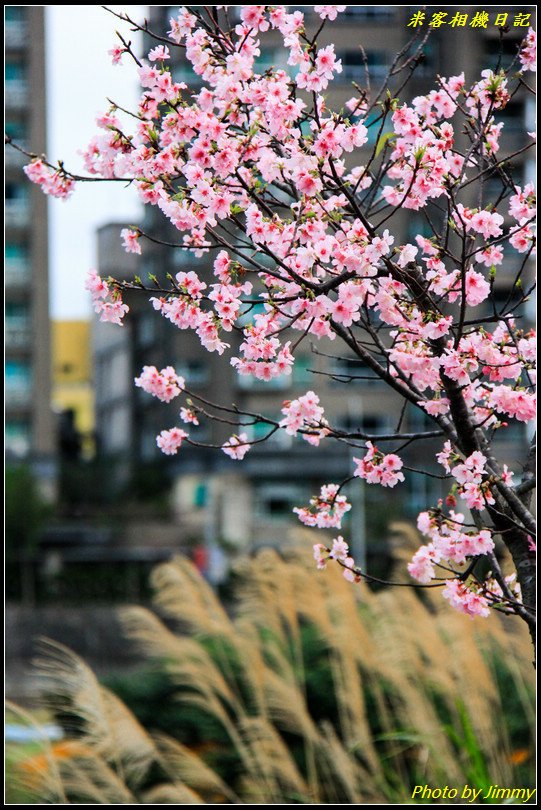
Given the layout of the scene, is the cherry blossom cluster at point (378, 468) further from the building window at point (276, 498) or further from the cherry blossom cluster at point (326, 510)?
the building window at point (276, 498)

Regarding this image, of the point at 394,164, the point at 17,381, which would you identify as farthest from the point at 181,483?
the point at 394,164

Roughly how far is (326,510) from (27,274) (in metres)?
33.5

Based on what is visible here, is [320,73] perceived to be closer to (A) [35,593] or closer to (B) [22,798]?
(B) [22,798]

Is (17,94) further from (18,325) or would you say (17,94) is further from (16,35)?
(18,325)

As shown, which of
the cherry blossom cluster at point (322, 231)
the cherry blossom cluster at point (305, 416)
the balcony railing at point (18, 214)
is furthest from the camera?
the balcony railing at point (18, 214)

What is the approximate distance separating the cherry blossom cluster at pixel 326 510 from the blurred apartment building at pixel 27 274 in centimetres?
3218

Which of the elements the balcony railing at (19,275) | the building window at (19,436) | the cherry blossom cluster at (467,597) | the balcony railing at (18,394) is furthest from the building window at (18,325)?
the cherry blossom cluster at (467,597)

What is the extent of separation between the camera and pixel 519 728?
20.5ft

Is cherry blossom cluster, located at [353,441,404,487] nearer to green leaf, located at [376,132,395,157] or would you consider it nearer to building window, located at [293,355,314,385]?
green leaf, located at [376,132,395,157]

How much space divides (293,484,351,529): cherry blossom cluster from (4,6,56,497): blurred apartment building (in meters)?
32.2

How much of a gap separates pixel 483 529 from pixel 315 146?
3.06ft

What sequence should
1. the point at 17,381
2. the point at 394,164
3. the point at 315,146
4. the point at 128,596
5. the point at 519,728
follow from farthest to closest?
1. the point at 17,381
2. the point at 128,596
3. the point at 519,728
4. the point at 394,164
5. the point at 315,146

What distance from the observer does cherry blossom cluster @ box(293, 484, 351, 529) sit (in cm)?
279

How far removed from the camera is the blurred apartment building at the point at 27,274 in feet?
113
